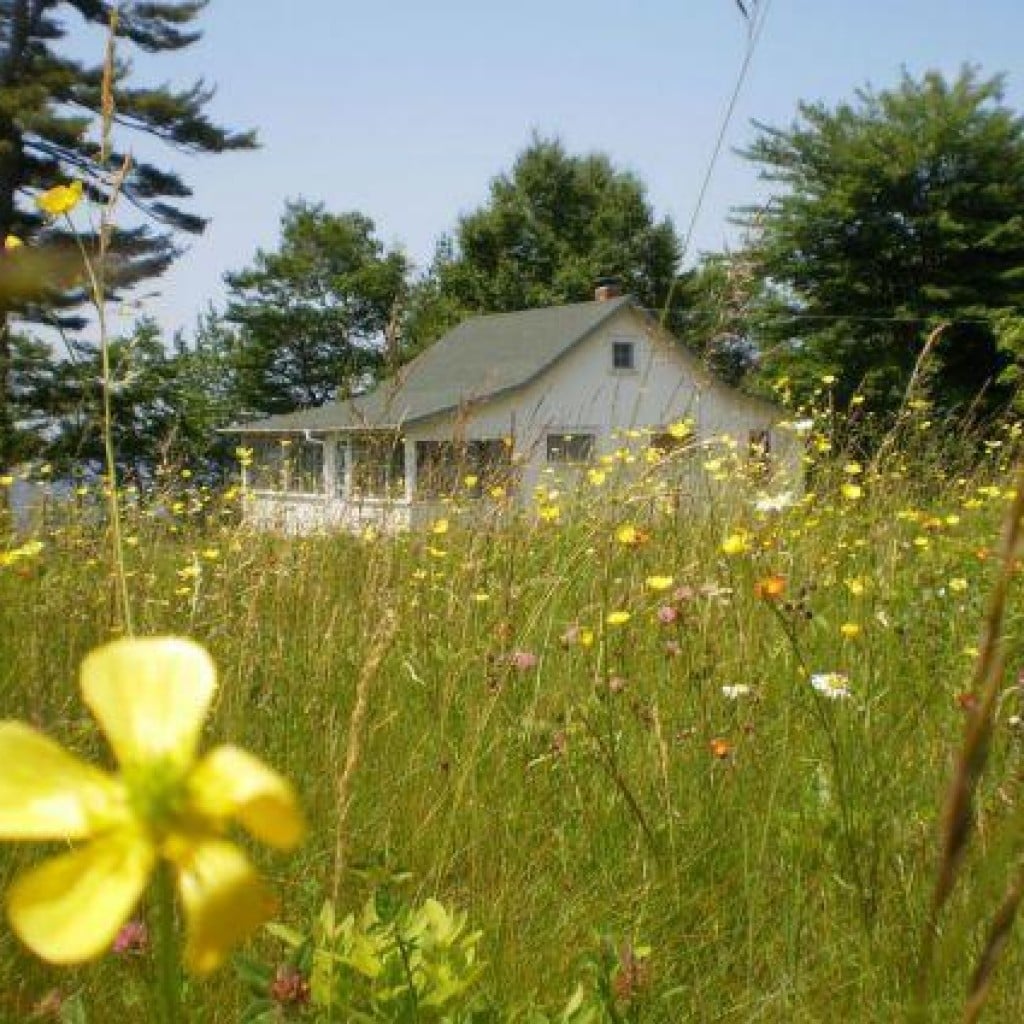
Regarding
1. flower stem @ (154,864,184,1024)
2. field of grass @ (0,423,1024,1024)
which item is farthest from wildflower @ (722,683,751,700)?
flower stem @ (154,864,184,1024)

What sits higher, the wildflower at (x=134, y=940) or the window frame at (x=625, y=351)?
the window frame at (x=625, y=351)

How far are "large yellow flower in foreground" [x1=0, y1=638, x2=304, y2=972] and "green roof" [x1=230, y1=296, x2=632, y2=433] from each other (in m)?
18.6

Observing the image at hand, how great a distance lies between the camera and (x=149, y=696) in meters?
0.31

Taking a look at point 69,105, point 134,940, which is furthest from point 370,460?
point 69,105

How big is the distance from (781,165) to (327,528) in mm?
22578

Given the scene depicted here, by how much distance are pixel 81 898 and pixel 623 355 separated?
2258 centimetres

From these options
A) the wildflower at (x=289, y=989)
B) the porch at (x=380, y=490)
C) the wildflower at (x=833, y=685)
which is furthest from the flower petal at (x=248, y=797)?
the porch at (x=380, y=490)

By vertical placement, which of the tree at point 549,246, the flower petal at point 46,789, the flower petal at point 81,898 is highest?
the tree at point 549,246

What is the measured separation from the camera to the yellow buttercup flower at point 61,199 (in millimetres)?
913

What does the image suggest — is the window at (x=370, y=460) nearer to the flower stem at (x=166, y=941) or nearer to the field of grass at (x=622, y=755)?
the field of grass at (x=622, y=755)

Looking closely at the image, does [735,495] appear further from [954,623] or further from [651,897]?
[651,897]

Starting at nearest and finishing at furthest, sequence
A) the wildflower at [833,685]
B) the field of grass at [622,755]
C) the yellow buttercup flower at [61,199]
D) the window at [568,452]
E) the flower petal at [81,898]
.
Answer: the flower petal at [81,898] < the yellow buttercup flower at [61,199] < the field of grass at [622,755] < the wildflower at [833,685] < the window at [568,452]

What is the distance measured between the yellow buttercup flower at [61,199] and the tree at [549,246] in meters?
32.2

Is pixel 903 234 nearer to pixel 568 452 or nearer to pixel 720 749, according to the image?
pixel 568 452
